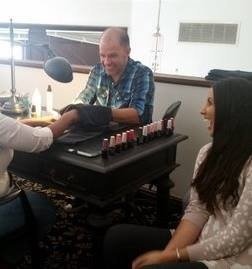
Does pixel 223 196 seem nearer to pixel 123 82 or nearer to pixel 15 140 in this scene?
pixel 15 140

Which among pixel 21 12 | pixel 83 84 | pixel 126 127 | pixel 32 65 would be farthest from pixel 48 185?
pixel 21 12

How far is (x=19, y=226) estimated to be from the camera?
1283mm

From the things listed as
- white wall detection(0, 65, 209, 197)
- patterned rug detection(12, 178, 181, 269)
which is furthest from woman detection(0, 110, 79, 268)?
white wall detection(0, 65, 209, 197)

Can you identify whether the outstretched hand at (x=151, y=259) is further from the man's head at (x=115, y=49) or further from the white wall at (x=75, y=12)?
the white wall at (x=75, y=12)

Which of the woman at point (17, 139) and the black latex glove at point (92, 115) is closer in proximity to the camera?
the woman at point (17, 139)

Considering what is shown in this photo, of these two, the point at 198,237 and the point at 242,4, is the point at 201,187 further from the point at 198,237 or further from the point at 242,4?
the point at 242,4

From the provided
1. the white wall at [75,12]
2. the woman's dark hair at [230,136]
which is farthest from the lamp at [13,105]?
the white wall at [75,12]

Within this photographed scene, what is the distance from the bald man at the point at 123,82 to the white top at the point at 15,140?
432mm

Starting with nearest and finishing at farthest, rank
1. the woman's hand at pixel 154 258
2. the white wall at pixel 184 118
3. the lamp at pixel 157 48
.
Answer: the woman's hand at pixel 154 258, the white wall at pixel 184 118, the lamp at pixel 157 48

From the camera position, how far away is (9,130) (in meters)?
1.24

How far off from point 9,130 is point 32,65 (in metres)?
1.58

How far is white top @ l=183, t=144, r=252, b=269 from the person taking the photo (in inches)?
38.9

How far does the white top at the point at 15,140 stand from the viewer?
1240 mm

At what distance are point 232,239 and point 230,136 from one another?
0.29 meters
